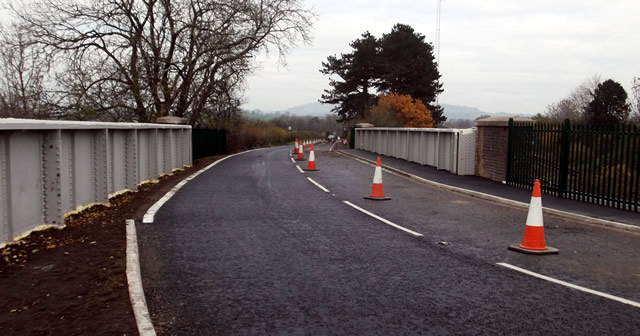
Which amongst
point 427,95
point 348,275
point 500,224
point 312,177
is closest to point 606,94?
point 427,95

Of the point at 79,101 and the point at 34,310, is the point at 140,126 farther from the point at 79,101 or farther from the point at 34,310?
the point at 79,101

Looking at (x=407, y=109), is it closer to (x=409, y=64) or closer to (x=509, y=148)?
(x=409, y=64)

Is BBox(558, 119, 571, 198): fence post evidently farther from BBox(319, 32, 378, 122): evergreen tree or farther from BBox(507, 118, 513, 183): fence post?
BBox(319, 32, 378, 122): evergreen tree

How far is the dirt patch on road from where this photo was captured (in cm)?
402

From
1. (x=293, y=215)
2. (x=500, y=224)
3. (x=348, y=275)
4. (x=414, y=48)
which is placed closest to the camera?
(x=348, y=275)

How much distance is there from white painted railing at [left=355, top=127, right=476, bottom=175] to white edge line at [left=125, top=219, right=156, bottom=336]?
493 inches

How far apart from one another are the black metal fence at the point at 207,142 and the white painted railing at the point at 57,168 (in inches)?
517

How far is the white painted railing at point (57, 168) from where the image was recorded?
6.28 meters

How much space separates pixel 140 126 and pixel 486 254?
29.6ft

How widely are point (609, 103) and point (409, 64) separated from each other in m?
21.6

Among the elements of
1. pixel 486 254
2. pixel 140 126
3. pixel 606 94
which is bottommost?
pixel 486 254

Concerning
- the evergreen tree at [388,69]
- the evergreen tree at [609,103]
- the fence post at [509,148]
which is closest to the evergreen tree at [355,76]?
the evergreen tree at [388,69]

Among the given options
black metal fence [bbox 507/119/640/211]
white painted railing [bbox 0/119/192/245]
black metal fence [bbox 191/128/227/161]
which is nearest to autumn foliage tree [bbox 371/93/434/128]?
black metal fence [bbox 191/128/227/161]

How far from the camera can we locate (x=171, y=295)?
4.77m
